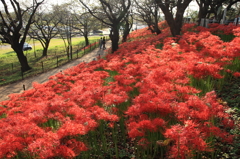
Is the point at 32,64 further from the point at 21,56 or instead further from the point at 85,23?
the point at 85,23

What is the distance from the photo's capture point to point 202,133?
2.60 metres


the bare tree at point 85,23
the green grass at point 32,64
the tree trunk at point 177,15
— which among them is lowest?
the green grass at point 32,64

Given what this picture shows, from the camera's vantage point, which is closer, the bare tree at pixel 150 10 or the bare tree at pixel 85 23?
the bare tree at pixel 150 10

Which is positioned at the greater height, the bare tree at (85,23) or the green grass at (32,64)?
the bare tree at (85,23)

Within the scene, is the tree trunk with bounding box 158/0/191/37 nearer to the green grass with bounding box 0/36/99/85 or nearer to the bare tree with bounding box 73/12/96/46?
the green grass with bounding box 0/36/99/85

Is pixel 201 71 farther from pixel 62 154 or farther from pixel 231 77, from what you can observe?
pixel 62 154

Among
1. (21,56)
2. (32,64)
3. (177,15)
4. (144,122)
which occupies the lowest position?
(32,64)

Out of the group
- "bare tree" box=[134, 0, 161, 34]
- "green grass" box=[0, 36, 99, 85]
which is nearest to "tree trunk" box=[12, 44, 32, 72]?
"green grass" box=[0, 36, 99, 85]

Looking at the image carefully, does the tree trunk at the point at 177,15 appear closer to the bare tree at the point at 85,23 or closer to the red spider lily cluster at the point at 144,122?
the red spider lily cluster at the point at 144,122

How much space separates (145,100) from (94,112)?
1.02 metres

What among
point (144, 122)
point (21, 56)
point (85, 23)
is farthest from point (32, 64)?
point (144, 122)

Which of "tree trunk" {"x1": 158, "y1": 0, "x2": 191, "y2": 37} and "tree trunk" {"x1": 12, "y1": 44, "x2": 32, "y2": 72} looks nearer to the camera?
"tree trunk" {"x1": 158, "y1": 0, "x2": 191, "y2": 37}

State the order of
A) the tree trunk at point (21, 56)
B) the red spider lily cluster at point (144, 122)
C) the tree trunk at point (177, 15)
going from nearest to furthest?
the red spider lily cluster at point (144, 122) < the tree trunk at point (177, 15) < the tree trunk at point (21, 56)

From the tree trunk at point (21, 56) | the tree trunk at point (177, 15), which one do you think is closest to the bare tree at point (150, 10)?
the tree trunk at point (177, 15)
